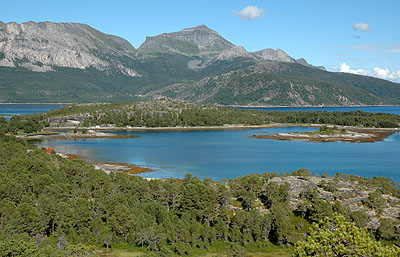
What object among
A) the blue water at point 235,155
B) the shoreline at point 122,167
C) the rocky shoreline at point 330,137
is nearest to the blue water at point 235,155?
the blue water at point 235,155

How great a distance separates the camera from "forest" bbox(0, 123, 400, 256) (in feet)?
127

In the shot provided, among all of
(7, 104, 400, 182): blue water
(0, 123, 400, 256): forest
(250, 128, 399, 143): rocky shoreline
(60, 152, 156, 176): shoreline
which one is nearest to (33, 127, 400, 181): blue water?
Result: (7, 104, 400, 182): blue water

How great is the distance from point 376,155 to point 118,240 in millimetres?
81250

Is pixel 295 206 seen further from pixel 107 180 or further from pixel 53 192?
pixel 53 192

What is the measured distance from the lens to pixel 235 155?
10312cm

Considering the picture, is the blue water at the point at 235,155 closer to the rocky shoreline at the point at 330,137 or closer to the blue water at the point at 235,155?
the blue water at the point at 235,155

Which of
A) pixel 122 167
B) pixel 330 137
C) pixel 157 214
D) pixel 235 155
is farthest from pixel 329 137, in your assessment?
pixel 157 214

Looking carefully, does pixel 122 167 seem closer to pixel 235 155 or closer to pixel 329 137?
pixel 235 155

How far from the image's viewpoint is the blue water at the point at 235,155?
273ft

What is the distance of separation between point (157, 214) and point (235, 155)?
5912cm

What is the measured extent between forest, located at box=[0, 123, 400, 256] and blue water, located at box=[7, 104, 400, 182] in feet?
72.1

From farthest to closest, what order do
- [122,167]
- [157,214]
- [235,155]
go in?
1. [235,155]
2. [122,167]
3. [157,214]

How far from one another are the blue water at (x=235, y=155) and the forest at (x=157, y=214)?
22.0 metres

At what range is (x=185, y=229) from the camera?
137 feet
